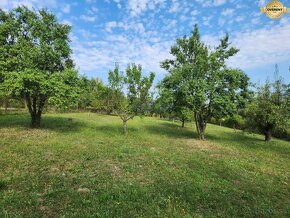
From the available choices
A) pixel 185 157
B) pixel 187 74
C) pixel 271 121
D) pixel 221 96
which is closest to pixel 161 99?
pixel 187 74

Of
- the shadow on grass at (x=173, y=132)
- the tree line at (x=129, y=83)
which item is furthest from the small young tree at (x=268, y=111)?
the shadow on grass at (x=173, y=132)

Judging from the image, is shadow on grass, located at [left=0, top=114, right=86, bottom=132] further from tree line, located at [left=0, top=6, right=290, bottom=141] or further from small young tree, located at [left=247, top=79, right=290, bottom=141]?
small young tree, located at [left=247, top=79, right=290, bottom=141]

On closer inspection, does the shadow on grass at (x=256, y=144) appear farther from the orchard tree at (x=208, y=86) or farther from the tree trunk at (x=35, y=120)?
the tree trunk at (x=35, y=120)

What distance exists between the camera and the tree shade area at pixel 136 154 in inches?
291

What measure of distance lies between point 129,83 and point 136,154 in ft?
38.5

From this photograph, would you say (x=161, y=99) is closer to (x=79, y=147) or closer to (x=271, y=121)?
(x=79, y=147)

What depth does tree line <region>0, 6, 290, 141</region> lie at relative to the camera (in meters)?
19.6

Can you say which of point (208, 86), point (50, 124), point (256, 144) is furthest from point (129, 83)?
point (256, 144)

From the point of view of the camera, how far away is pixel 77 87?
21906mm

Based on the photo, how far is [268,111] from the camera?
24891mm

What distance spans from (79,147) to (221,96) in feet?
49.3

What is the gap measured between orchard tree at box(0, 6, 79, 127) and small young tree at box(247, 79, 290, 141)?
21929 mm

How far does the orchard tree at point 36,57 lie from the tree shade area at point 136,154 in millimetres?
101

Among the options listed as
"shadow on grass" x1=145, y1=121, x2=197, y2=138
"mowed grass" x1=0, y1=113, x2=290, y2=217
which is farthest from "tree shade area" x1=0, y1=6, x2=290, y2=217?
"shadow on grass" x1=145, y1=121, x2=197, y2=138
